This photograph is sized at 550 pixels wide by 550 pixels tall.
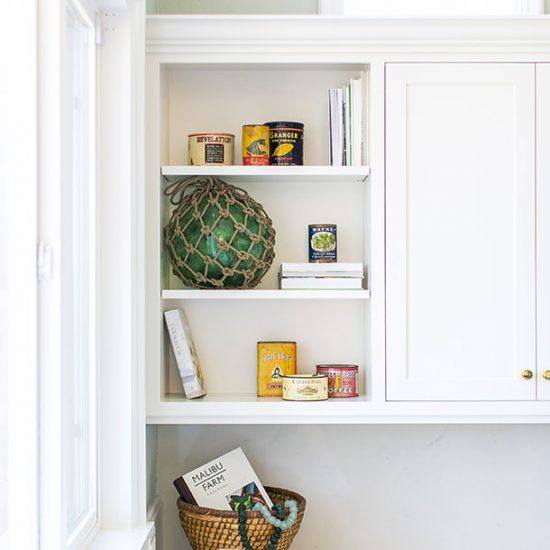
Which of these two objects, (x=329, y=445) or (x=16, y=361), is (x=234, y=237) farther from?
(x=16, y=361)

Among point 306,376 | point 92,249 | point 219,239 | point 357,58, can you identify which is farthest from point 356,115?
point 92,249

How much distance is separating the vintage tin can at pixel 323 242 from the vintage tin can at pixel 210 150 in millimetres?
298

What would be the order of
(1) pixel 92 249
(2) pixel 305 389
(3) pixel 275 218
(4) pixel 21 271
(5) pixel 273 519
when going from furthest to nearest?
(3) pixel 275 218 → (2) pixel 305 389 → (5) pixel 273 519 → (1) pixel 92 249 → (4) pixel 21 271

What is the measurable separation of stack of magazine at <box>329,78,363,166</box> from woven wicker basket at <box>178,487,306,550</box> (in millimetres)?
947

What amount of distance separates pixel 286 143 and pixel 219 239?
34 centimetres

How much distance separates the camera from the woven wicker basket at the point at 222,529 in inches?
87.4

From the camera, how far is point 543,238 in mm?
2275

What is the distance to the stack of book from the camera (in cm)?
234

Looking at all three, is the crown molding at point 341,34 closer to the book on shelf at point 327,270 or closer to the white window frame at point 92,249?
the white window frame at point 92,249

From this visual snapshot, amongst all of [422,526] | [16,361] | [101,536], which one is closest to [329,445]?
[422,526]

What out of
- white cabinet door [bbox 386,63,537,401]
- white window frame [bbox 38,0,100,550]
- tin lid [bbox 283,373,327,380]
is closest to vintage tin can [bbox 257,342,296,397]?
tin lid [bbox 283,373,327,380]

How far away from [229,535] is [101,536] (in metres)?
0.35

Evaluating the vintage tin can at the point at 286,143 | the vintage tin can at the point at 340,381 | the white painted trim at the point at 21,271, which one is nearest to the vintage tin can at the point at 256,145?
the vintage tin can at the point at 286,143

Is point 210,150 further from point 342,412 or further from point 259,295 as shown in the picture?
point 342,412
